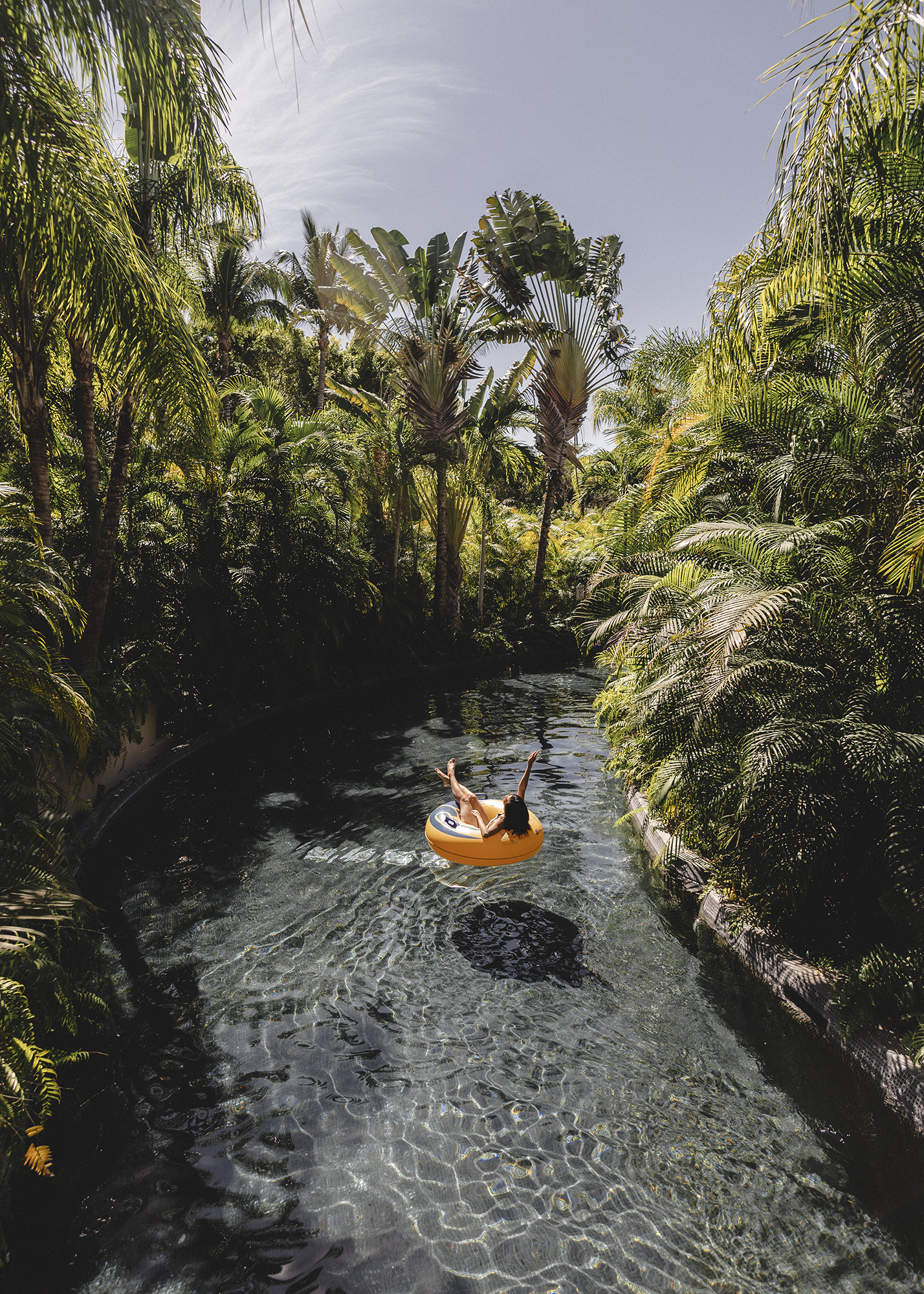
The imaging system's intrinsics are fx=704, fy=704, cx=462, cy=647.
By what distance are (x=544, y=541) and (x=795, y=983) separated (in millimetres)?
18456

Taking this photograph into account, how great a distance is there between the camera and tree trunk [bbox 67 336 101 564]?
884cm

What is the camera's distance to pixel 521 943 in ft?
18.8

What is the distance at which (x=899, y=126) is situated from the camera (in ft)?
13.6

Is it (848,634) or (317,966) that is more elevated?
(848,634)

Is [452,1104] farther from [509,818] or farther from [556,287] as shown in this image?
[556,287]

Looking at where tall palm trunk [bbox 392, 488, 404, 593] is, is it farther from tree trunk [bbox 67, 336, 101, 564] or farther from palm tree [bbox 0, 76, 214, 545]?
palm tree [bbox 0, 76, 214, 545]

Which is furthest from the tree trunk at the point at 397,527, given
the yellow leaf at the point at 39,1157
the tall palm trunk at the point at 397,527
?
the yellow leaf at the point at 39,1157

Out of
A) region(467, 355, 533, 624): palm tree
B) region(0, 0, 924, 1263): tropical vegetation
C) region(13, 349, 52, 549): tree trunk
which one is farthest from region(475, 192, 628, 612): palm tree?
region(13, 349, 52, 549): tree trunk

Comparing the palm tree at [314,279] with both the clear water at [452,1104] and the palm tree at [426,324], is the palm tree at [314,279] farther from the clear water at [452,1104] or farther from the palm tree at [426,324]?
the clear water at [452,1104]

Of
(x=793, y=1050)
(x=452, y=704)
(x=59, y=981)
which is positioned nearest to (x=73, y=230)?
(x=59, y=981)

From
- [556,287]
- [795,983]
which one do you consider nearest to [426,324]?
[556,287]

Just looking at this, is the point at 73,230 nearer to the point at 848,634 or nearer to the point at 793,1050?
the point at 848,634

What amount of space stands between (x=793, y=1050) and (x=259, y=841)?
5488 millimetres

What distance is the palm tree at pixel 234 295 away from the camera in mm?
21391
